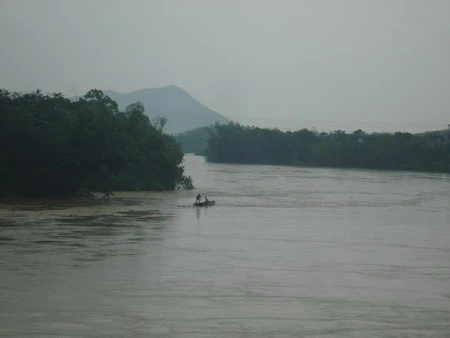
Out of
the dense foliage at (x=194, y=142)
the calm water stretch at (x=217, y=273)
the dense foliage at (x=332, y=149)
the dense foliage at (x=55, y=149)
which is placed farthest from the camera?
the dense foliage at (x=194, y=142)

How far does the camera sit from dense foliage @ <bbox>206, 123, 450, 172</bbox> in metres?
93.8

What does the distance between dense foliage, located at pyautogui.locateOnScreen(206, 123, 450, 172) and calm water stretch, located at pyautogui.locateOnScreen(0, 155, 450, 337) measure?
2593 inches

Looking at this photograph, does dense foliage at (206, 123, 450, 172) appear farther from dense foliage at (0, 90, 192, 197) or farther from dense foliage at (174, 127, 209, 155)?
dense foliage at (0, 90, 192, 197)

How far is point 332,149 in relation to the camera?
10144cm

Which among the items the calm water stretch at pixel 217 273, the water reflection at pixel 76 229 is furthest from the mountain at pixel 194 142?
the calm water stretch at pixel 217 273

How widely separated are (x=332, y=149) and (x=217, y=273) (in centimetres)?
8810

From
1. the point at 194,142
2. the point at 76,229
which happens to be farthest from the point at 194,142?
the point at 76,229

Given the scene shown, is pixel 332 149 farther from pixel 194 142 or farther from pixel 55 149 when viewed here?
pixel 194 142

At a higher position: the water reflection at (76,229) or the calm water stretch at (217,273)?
the water reflection at (76,229)

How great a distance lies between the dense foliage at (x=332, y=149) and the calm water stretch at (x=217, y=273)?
65.9 m

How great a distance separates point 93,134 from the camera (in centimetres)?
3356

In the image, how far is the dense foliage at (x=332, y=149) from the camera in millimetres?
93812

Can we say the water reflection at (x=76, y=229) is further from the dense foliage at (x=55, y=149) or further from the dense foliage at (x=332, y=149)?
the dense foliage at (x=332, y=149)

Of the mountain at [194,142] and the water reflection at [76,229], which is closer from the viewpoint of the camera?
the water reflection at [76,229]
